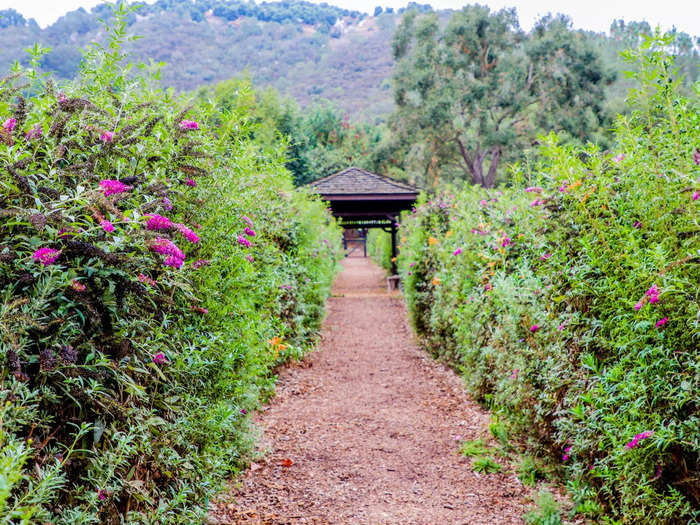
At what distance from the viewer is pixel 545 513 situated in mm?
3096

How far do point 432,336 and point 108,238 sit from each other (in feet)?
22.6

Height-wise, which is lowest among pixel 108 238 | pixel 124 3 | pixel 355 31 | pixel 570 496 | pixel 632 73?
pixel 570 496

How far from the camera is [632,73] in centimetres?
241

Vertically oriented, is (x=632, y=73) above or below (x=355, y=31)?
below

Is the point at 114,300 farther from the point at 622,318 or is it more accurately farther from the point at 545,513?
the point at 545,513

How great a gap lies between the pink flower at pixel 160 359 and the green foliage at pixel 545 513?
2380 mm

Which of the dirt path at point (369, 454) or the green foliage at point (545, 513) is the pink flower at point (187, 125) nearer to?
the dirt path at point (369, 454)

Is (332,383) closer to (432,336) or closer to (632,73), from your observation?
(432,336)

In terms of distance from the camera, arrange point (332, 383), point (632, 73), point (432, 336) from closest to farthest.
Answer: point (632, 73)
point (332, 383)
point (432, 336)

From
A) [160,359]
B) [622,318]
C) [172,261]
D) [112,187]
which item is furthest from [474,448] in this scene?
[112,187]

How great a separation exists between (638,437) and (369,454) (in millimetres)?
2620

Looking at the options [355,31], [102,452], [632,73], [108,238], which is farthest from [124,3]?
[355,31]

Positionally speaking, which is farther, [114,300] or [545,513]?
[545,513]

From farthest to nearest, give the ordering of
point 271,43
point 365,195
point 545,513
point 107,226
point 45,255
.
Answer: point 271,43 < point 365,195 < point 545,513 < point 107,226 < point 45,255
